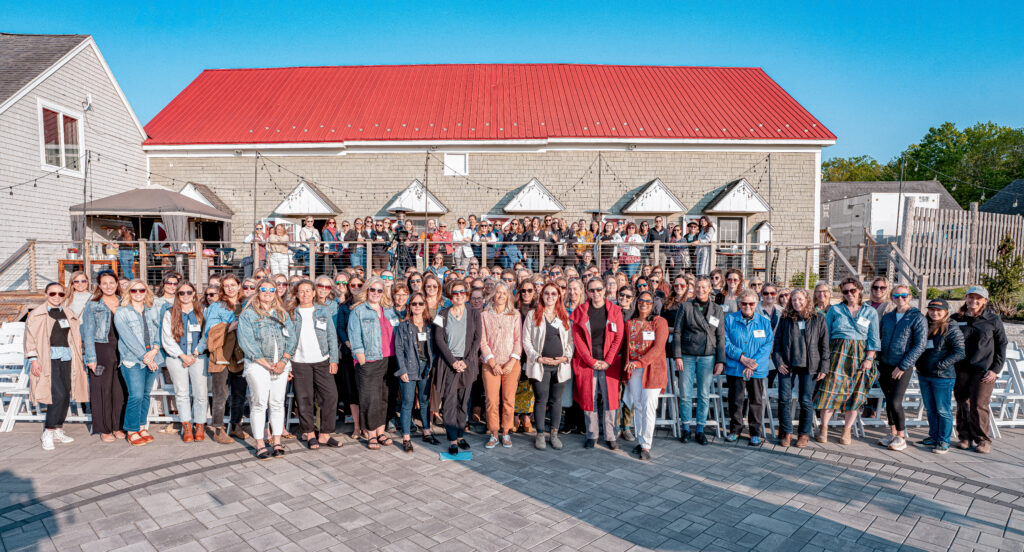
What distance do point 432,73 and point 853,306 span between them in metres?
18.8

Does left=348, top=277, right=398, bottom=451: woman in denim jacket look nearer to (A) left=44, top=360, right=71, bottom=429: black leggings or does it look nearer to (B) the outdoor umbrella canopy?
(A) left=44, top=360, right=71, bottom=429: black leggings

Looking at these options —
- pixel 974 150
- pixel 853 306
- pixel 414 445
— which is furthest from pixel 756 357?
pixel 974 150

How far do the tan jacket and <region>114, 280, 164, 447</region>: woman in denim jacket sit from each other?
549 millimetres

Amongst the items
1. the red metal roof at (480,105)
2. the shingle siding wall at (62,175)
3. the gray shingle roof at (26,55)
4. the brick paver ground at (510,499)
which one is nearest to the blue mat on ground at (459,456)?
the brick paver ground at (510,499)

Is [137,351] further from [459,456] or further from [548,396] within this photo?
[548,396]

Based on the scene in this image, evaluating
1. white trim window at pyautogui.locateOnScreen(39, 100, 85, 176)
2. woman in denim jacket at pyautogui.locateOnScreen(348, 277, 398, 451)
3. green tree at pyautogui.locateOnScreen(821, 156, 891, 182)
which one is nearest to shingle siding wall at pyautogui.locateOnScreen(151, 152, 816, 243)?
white trim window at pyautogui.locateOnScreen(39, 100, 85, 176)

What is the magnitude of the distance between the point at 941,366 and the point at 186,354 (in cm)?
840

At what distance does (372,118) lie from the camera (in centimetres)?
1834

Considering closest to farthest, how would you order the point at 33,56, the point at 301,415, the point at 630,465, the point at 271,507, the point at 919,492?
the point at 271,507
the point at 919,492
the point at 630,465
the point at 301,415
the point at 33,56

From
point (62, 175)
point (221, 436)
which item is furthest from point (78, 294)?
point (62, 175)

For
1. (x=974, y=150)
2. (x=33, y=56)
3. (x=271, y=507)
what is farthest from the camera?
(x=974, y=150)

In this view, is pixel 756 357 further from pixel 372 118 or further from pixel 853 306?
pixel 372 118

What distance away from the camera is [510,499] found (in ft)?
15.4

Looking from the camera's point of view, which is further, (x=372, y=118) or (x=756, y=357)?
(x=372, y=118)
